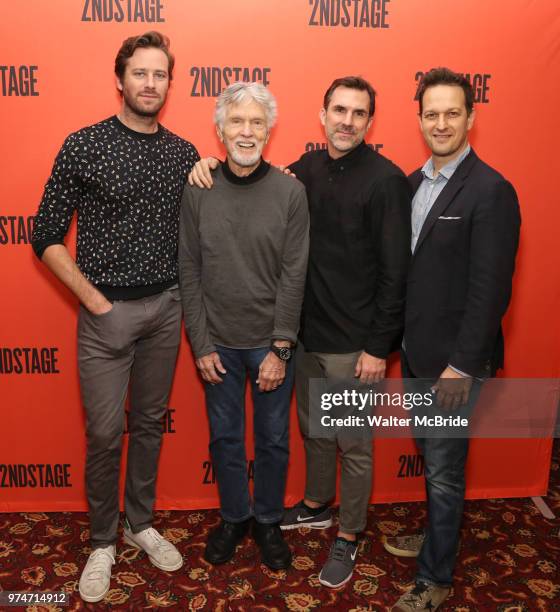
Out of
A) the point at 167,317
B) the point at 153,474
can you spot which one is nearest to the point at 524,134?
the point at 167,317

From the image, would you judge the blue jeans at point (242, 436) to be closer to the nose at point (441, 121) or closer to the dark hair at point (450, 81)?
the nose at point (441, 121)

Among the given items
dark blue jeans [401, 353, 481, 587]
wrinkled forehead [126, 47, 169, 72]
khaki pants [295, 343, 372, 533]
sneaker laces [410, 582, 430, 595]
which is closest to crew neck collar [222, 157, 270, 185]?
wrinkled forehead [126, 47, 169, 72]

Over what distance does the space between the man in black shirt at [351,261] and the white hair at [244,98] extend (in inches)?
8.1

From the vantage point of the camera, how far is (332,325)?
7.65ft

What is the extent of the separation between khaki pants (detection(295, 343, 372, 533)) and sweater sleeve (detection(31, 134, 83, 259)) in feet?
3.46

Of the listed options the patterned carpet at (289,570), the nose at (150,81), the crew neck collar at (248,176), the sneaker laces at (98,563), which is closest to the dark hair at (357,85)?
the crew neck collar at (248,176)

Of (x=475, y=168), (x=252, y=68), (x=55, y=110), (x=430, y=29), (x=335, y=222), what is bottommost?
(x=335, y=222)

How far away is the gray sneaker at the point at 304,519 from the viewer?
280 cm

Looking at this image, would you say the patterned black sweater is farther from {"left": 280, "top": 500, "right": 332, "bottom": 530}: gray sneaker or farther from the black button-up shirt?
{"left": 280, "top": 500, "right": 332, "bottom": 530}: gray sneaker

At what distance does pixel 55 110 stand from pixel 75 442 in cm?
152

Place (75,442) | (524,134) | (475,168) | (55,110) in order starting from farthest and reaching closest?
Result: (75,442) < (524,134) < (55,110) < (475,168)

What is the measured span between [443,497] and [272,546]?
775 mm

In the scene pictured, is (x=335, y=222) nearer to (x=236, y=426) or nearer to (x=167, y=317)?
(x=167, y=317)

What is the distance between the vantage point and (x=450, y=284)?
6.68ft
